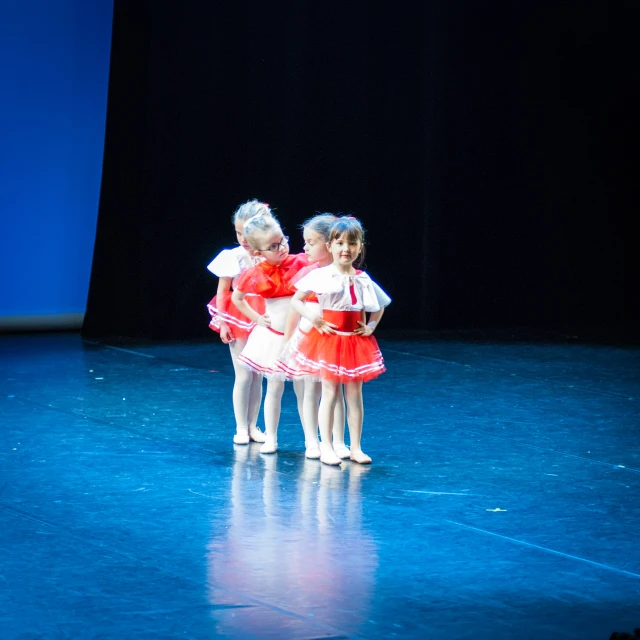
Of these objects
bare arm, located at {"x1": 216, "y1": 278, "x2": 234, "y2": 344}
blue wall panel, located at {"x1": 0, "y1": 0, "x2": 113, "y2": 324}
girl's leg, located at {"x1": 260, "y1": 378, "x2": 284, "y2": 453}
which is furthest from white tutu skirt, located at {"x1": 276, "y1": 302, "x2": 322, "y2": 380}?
blue wall panel, located at {"x1": 0, "y1": 0, "x2": 113, "y2": 324}

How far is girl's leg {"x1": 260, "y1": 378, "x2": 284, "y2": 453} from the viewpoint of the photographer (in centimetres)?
446

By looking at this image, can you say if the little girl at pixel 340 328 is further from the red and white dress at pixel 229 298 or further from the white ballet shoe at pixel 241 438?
the white ballet shoe at pixel 241 438

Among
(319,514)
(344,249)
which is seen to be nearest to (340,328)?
(344,249)

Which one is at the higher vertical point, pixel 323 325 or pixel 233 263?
pixel 233 263

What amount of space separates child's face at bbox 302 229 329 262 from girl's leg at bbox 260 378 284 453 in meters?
0.48

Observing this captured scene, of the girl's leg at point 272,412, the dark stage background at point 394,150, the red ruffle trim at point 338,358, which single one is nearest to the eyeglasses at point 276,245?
the red ruffle trim at point 338,358

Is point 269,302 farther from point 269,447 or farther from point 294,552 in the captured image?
point 294,552

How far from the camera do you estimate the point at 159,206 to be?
698cm

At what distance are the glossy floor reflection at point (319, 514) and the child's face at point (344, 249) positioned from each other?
29.2 inches

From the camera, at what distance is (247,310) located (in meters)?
4.45

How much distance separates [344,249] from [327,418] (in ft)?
2.01

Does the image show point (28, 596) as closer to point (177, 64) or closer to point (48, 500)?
point (48, 500)

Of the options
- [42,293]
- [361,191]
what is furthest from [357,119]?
[42,293]

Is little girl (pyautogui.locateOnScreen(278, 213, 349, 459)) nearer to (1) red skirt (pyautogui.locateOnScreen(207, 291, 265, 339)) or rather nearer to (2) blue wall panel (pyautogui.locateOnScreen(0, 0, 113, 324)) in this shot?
(1) red skirt (pyautogui.locateOnScreen(207, 291, 265, 339))
